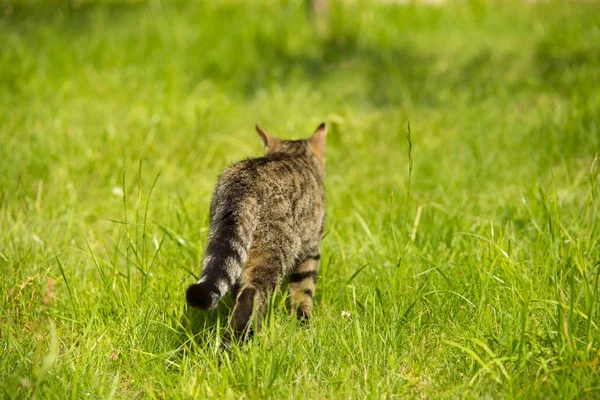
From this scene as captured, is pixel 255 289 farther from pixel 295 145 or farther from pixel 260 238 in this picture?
pixel 295 145

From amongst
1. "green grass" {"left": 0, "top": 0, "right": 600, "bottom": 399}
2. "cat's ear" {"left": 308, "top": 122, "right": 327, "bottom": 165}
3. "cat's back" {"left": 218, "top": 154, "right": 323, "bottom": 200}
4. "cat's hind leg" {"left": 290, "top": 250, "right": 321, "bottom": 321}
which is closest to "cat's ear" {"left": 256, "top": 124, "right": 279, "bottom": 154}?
"cat's ear" {"left": 308, "top": 122, "right": 327, "bottom": 165}

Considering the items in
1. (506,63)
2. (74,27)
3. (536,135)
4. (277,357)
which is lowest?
(277,357)

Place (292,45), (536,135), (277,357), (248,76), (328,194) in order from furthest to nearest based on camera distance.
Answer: (292,45) → (248,76) → (536,135) → (328,194) → (277,357)

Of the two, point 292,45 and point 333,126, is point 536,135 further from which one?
point 292,45

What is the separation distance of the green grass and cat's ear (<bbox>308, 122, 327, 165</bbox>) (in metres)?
0.43

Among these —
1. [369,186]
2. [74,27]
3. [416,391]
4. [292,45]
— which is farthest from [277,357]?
[74,27]

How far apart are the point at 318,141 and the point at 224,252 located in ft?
5.52

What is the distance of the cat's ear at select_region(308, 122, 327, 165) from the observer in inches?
164

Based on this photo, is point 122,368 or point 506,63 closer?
point 122,368

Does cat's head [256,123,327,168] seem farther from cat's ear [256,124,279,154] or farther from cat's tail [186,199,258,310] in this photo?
cat's tail [186,199,258,310]

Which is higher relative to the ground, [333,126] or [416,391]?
[333,126]

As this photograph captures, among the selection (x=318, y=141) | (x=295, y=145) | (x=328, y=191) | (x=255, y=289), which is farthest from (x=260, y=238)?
(x=328, y=191)

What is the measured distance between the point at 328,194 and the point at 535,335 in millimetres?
2019

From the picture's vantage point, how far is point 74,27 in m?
7.46
